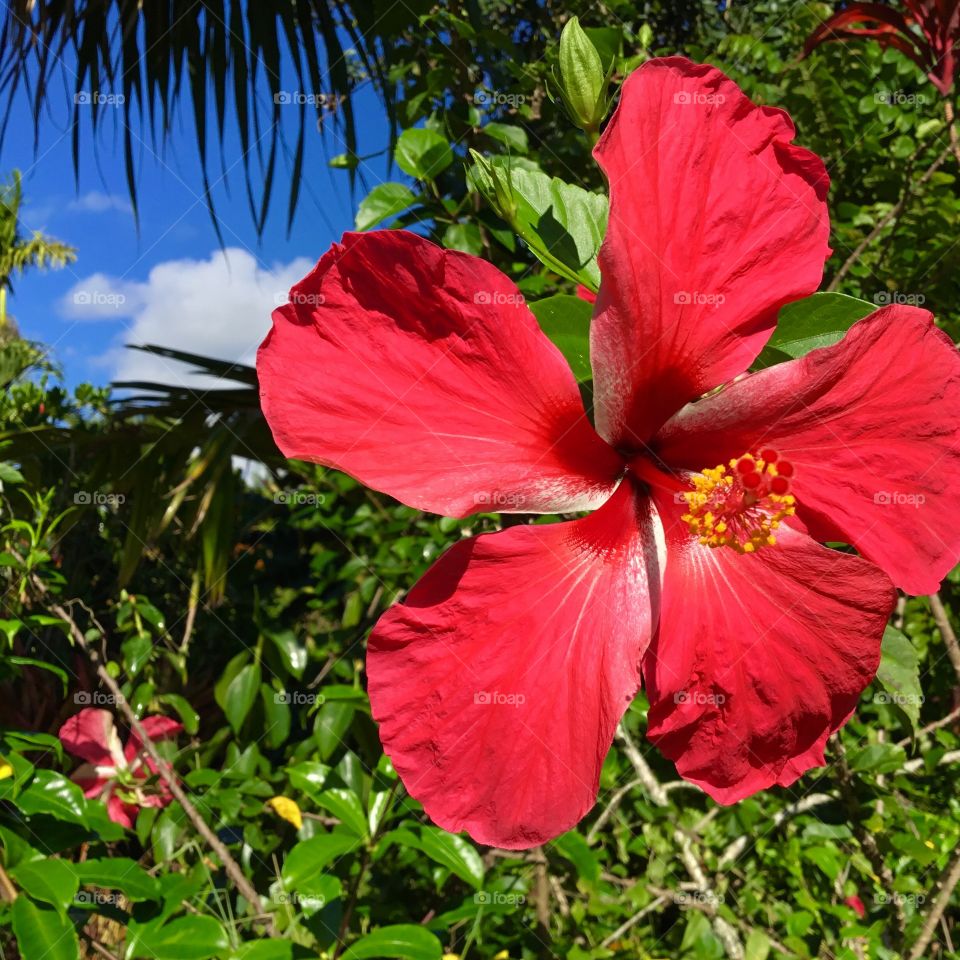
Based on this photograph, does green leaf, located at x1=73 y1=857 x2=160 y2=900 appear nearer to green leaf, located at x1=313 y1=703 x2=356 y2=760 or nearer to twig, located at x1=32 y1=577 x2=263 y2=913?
twig, located at x1=32 y1=577 x2=263 y2=913

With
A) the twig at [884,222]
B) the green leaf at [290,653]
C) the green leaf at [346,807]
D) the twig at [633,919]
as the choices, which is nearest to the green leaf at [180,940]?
the green leaf at [346,807]

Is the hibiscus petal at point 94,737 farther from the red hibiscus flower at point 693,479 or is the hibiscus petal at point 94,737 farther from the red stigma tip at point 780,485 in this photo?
the red stigma tip at point 780,485

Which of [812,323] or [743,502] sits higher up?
[812,323]

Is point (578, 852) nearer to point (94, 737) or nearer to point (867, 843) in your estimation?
point (867, 843)

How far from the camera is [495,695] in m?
0.70

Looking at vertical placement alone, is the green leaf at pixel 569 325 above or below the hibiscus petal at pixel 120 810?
above

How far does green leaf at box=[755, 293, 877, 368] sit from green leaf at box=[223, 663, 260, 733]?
1413mm

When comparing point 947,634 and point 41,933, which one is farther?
point 947,634

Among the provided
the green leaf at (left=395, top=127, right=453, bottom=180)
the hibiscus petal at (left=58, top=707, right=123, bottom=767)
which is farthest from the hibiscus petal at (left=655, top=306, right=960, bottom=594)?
the hibiscus petal at (left=58, top=707, right=123, bottom=767)


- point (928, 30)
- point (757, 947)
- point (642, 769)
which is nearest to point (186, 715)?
point (642, 769)

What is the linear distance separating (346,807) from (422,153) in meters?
1.14

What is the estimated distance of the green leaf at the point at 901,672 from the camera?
0.78 meters

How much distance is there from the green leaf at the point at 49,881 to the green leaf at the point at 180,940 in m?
0.12

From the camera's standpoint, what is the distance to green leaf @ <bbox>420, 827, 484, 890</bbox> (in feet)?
3.99
